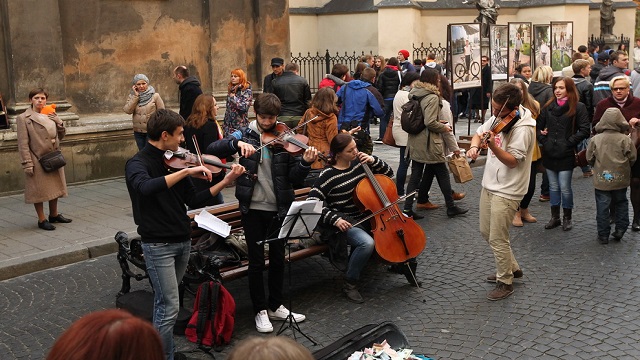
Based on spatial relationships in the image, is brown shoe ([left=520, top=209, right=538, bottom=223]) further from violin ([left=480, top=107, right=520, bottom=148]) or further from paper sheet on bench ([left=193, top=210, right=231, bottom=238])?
paper sheet on bench ([left=193, top=210, right=231, bottom=238])

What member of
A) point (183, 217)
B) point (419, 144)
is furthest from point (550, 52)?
point (183, 217)

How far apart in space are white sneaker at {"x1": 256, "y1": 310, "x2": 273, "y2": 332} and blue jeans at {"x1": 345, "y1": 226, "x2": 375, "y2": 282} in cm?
94

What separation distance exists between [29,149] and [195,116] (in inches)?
76.4

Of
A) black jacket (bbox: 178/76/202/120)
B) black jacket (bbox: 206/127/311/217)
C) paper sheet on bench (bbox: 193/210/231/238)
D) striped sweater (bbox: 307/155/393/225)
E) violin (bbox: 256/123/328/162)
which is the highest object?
black jacket (bbox: 178/76/202/120)

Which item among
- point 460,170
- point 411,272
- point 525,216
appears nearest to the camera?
point 411,272

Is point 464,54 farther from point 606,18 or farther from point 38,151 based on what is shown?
point 606,18

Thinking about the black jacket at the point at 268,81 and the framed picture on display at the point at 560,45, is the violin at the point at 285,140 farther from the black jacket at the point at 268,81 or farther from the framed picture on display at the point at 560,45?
the framed picture on display at the point at 560,45

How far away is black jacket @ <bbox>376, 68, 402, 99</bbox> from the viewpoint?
16828mm

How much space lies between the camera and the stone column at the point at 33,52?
11.4 metres

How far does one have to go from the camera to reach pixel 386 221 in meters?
6.83

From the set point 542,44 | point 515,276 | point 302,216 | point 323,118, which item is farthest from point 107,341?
point 542,44

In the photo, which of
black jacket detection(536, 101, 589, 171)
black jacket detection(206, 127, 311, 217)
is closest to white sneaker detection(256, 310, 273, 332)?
black jacket detection(206, 127, 311, 217)

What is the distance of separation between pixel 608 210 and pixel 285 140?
4.11 metres

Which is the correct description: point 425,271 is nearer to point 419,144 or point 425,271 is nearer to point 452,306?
point 452,306
